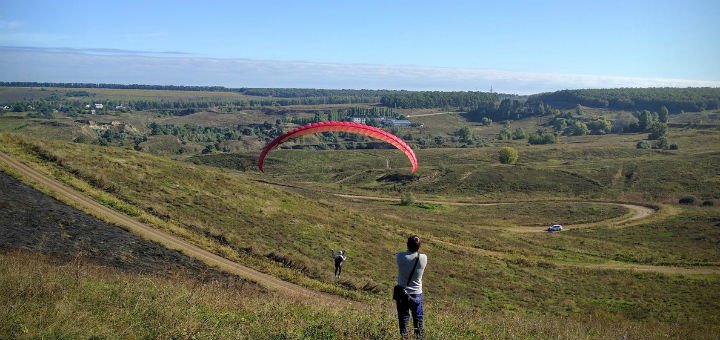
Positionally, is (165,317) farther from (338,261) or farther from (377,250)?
(377,250)

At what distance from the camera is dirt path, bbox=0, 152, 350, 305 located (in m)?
19.6

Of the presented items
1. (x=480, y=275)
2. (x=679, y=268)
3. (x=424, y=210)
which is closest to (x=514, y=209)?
(x=424, y=210)

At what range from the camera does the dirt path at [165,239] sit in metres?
19.6

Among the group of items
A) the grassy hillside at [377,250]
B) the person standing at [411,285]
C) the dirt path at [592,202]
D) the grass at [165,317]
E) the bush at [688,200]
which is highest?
the person standing at [411,285]

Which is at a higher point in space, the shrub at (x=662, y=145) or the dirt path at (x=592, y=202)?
the shrub at (x=662, y=145)

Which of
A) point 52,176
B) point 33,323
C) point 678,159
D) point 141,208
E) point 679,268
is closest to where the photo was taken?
point 33,323

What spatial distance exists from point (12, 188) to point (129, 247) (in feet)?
27.9

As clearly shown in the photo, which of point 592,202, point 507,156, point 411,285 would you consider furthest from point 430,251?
point 507,156

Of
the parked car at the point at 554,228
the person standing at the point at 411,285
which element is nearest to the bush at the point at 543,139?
the parked car at the point at 554,228

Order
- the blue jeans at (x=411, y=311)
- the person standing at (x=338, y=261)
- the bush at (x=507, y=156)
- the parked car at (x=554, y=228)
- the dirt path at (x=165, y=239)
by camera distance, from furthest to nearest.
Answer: the bush at (x=507, y=156) < the parked car at (x=554, y=228) < the person standing at (x=338, y=261) < the dirt path at (x=165, y=239) < the blue jeans at (x=411, y=311)

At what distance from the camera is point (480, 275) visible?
1202 inches

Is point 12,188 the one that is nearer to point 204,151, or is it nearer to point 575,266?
point 575,266

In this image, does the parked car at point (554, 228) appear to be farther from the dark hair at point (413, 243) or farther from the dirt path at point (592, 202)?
the dark hair at point (413, 243)

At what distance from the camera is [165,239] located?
2275 centimetres
